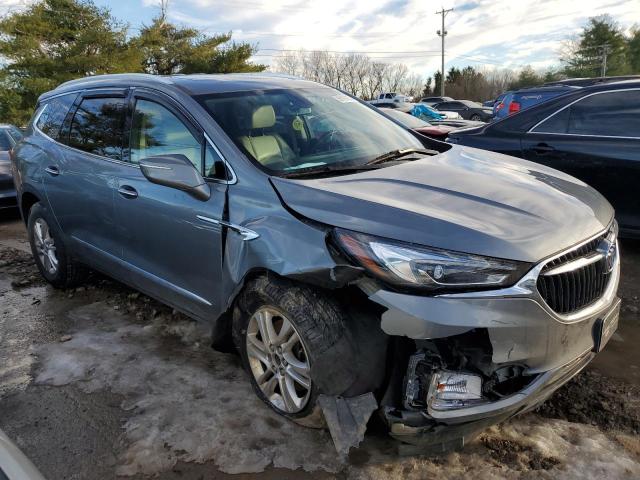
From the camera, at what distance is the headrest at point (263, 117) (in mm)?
3066

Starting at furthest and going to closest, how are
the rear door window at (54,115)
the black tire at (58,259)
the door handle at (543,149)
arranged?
the door handle at (543,149)
the black tire at (58,259)
the rear door window at (54,115)

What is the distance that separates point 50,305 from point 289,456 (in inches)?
118

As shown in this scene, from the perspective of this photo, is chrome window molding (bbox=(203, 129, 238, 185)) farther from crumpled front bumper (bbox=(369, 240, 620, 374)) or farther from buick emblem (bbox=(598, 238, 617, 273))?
buick emblem (bbox=(598, 238, 617, 273))

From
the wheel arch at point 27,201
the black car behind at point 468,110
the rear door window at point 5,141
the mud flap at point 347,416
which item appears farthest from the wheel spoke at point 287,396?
the black car behind at point 468,110

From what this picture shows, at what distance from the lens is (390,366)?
2.25 m

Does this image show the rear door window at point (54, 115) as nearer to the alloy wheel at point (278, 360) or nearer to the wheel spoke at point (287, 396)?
the alloy wheel at point (278, 360)

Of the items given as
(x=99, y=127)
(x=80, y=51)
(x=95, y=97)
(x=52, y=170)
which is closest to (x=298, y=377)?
(x=99, y=127)

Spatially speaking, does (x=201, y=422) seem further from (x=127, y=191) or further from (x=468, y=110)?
(x=468, y=110)

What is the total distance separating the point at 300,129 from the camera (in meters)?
3.21

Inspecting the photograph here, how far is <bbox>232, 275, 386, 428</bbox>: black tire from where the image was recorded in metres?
2.23

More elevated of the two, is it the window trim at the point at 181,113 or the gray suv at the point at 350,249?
the window trim at the point at 181,113

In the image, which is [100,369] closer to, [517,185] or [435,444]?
[435,444]

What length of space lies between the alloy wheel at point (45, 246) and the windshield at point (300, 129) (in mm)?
2457

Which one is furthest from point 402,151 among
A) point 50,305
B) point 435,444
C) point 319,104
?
point 50,305
